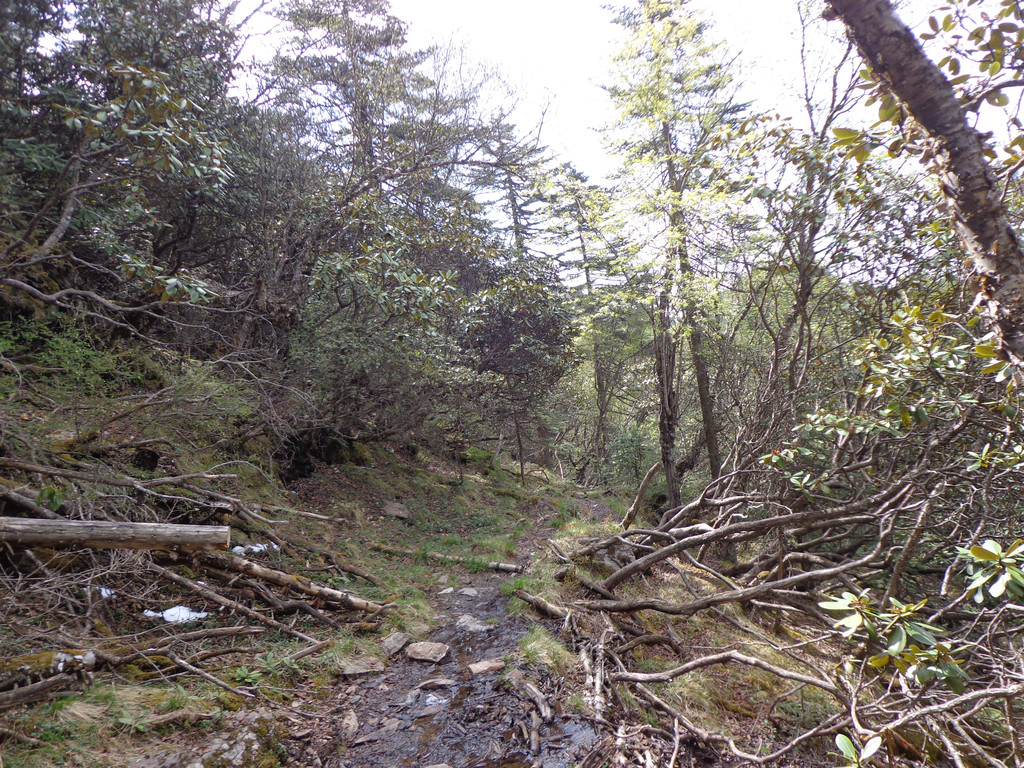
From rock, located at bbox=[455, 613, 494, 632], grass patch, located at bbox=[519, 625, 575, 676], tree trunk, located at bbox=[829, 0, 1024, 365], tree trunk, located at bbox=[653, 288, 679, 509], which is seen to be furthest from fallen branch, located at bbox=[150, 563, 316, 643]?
tree trunk, located at bbox=[653, 288, 679, 509]

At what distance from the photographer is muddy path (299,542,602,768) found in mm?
3279

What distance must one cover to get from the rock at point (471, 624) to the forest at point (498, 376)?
1.92 feet

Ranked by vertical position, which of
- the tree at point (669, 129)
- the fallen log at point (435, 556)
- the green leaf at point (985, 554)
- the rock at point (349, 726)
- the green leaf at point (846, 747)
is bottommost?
the rock at point (349, 726)

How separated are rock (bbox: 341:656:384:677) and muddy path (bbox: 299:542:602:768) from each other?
4 cm

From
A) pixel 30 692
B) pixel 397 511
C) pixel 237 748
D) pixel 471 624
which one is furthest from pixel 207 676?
pixel 397 511

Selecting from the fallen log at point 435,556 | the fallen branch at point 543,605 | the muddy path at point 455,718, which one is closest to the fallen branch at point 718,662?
the muddy path at point 455,718

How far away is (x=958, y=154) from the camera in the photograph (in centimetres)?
152

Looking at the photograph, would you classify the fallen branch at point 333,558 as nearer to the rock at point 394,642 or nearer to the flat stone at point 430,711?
the rock at point 394,642

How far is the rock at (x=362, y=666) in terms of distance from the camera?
4148mm

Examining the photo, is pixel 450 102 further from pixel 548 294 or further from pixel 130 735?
pixel 130 735

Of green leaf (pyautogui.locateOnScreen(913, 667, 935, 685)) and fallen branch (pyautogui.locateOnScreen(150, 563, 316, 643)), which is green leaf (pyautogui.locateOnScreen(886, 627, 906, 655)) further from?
fallen branch (pyautogui.locateOnScreen(150, 563, 316, 643))

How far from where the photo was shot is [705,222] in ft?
24.1

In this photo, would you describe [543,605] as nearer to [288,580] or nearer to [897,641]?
[288,580]

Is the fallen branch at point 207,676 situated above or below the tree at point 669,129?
below
